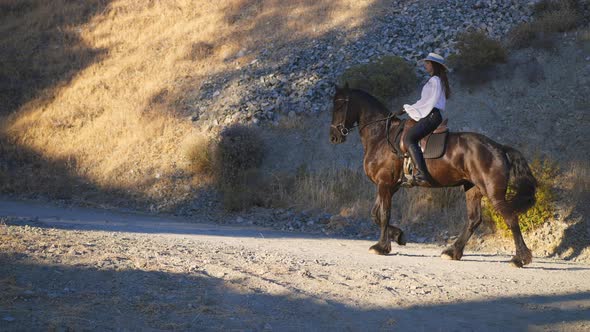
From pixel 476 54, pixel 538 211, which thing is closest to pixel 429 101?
pixel 538 211

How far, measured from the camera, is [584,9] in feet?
74.7

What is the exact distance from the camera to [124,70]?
97.3ft

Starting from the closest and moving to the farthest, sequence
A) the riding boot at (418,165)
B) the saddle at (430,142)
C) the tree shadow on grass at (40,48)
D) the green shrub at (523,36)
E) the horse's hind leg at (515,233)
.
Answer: the horse's hind leg at (515,233), the riding boot at (418,165), the saddle at (430,142), the green shrub at (523,36), the tree shadow on grass at (40,48)

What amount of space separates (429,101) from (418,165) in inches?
41.0

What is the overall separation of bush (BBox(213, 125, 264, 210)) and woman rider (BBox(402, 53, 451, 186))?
7838mm

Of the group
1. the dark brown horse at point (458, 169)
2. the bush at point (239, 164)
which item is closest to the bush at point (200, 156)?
the bush at point (239, 164)

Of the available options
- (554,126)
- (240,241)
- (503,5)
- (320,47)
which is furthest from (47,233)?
(503,5)

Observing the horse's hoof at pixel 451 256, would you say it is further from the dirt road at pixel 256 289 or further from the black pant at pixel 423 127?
the black pant at pixel 423 127

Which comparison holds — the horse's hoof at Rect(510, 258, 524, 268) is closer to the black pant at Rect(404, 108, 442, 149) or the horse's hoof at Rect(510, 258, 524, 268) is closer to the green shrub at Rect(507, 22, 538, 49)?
the black pant at Rect(404, 108, 442, 149)

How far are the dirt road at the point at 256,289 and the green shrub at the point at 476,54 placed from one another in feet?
37.7

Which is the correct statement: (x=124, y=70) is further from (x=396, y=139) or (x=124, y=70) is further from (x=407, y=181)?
(x=407, y=181)

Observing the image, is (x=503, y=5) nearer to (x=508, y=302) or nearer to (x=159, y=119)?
(x=159, y=119)

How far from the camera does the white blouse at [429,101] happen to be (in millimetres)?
10711

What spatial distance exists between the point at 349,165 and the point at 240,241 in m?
7.20
